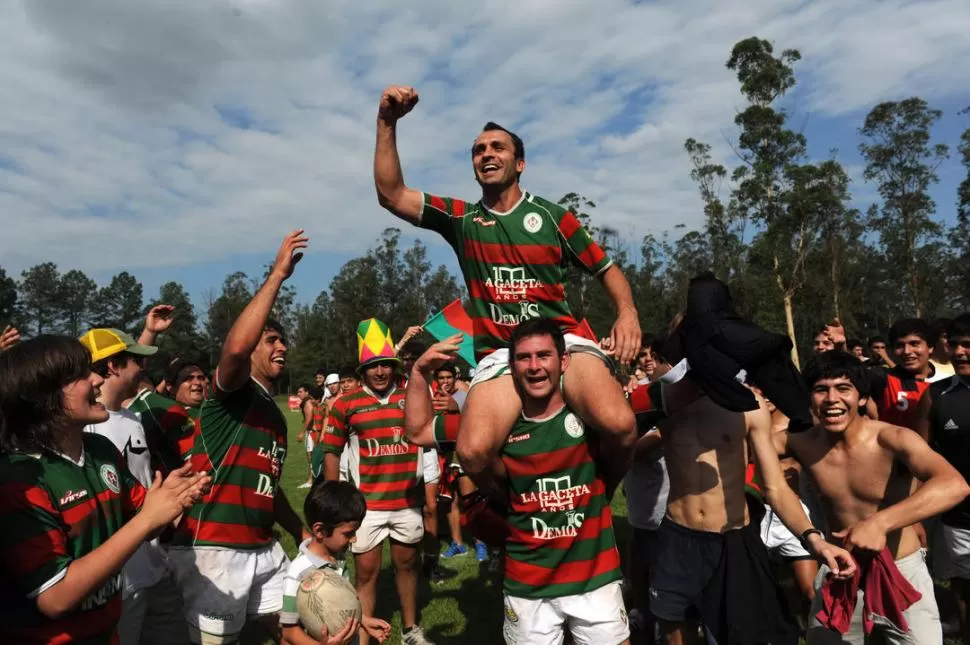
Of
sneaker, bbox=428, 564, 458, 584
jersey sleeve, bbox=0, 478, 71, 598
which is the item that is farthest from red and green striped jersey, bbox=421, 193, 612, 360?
sneaker, bbox=428, 564, 458, 584

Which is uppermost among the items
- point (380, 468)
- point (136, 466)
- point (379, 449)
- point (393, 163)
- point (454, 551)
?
point (393, 163)

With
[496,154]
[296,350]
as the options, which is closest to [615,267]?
[496,154]

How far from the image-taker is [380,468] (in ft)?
20.9

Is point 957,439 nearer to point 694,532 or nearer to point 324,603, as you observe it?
point 694,532

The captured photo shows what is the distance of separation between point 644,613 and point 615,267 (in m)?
3.16

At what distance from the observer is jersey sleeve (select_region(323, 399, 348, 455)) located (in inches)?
263

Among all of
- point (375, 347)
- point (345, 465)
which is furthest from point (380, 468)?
point (375, 347)

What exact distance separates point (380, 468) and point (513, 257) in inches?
130

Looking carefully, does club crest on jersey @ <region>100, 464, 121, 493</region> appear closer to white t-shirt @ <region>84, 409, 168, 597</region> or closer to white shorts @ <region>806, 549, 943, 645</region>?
white t-shirt @ <region>84, 409, 168, 597</region>

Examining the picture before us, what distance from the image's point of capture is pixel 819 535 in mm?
3580

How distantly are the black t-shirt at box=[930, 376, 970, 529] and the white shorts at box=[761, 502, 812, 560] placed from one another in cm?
115

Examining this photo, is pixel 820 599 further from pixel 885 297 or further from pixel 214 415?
pixel 885 297

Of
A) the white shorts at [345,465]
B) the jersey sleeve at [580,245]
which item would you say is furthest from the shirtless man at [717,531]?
the white shorts at [345,465]

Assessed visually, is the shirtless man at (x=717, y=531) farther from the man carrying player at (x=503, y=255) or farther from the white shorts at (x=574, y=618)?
the man carrying player at (x=503, y=255)
